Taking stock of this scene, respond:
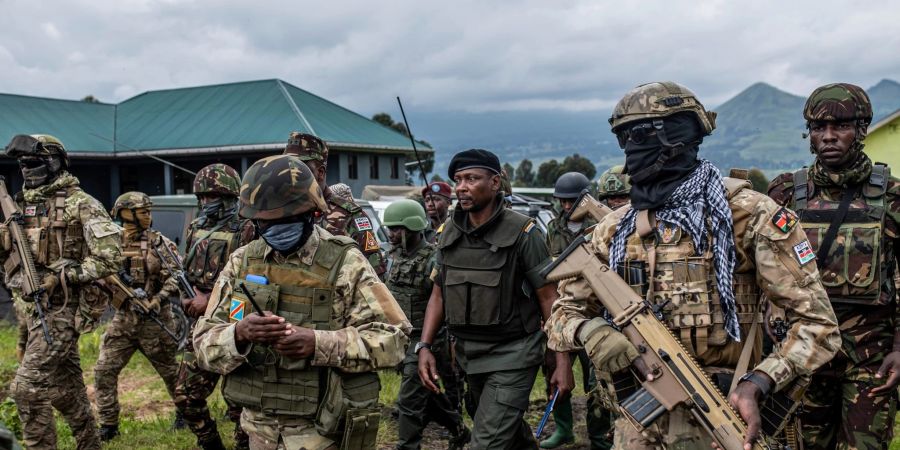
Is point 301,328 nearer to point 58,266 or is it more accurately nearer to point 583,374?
point 58,266

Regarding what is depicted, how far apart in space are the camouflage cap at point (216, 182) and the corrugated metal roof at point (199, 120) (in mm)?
16257

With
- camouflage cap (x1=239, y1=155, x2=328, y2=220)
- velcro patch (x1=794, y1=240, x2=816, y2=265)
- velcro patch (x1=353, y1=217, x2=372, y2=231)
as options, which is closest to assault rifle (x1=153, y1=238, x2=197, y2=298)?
velcro patch (x1=353, y1=217, x2=372, y2=231)

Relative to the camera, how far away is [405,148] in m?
26.1

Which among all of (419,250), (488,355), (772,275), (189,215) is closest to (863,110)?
(772,275)

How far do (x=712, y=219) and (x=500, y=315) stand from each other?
1720 mm

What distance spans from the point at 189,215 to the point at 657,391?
846 cm

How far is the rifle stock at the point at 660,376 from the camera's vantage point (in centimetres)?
257

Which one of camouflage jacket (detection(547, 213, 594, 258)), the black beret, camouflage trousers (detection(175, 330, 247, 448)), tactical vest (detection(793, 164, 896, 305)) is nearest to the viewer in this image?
tactical vest (detection(793, 164, 896, 305))

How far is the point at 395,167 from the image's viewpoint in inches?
1094

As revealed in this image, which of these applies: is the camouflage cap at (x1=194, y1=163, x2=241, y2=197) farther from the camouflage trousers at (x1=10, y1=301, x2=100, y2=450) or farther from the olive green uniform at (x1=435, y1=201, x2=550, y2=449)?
the olive green uniform at (x1=435, y1=201, x2=550, y2=449)

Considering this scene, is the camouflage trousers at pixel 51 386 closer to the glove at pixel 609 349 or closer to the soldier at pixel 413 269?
the soldier at pixel 413 269

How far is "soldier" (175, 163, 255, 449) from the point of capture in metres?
5.42

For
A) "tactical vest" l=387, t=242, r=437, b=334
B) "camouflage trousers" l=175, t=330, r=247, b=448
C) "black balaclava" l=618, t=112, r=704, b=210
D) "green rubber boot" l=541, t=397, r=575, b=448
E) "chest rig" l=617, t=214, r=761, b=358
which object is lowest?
"green rubber boot" l=541, t=397, r=575, b=448

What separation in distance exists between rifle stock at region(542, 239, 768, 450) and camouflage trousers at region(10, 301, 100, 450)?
13.8 ft
